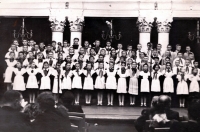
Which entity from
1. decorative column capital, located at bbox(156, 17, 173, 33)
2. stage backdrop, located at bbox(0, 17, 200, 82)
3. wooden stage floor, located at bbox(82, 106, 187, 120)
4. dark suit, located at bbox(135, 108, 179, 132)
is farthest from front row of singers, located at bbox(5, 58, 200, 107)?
dark suit, located at bbox(135, 108, 179, 132)

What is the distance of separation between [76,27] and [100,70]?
2.48 ft

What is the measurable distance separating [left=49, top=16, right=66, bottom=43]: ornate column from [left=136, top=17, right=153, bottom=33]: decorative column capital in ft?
3.57

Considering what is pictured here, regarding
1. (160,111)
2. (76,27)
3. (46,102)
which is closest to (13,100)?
(46,102)

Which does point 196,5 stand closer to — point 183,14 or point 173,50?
point 183,14

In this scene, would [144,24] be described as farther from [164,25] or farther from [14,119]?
[14,119]

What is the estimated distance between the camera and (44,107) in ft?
11.0

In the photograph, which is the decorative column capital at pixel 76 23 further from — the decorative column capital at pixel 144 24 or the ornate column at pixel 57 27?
the decorative column capital at pixel 144 24

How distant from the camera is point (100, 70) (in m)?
5.11


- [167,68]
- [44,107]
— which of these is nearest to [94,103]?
[167,68]

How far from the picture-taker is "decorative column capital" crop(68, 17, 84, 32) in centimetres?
527

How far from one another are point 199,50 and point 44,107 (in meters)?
2.51

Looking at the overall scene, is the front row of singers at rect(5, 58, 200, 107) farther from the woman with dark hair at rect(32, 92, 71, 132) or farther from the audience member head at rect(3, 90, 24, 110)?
the audience member head at rect(3, 90, 24, 110)

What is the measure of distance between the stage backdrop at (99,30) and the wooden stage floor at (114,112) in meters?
1.09

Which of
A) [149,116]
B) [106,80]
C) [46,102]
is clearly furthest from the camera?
[106,80]
